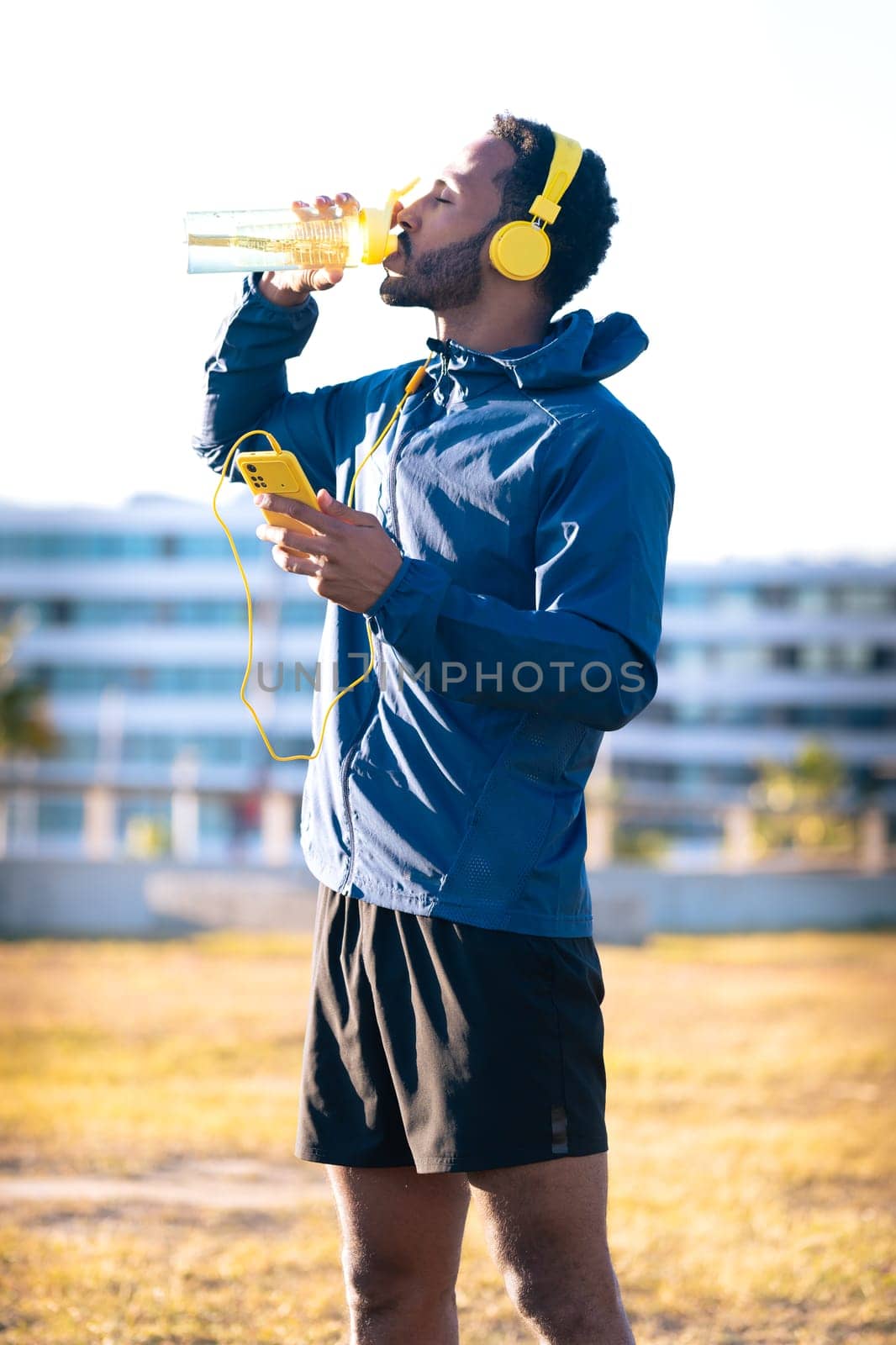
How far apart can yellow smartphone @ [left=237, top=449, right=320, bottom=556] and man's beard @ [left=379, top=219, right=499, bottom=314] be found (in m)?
0.46

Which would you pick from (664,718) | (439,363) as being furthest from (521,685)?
(664,718)

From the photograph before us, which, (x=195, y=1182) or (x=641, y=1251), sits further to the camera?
(x=195, y=1182)

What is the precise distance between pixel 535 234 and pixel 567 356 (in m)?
0.22

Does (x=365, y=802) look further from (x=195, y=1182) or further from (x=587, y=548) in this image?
(x=195, y=1182)

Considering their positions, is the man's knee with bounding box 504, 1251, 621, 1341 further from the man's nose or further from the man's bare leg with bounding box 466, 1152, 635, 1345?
the man's nose

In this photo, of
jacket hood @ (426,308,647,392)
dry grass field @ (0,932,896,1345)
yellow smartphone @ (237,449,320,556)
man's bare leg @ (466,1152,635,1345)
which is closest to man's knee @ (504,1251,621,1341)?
man's bare leg @ (466,1152,635,1345)

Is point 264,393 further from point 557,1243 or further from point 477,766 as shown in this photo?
point 557,1243

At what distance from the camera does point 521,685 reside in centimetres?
203

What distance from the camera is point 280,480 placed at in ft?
6.72

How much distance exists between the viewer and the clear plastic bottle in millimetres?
2324

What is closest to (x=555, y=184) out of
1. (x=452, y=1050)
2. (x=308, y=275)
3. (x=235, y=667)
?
(x=308, y=275)

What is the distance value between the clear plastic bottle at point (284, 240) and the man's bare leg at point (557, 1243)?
1366mm

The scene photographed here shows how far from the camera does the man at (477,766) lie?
6.78 feet

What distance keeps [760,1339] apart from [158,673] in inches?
2602
